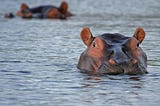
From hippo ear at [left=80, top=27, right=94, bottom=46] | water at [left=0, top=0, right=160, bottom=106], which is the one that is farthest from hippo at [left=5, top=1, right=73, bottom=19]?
hippo ear at [left=80, top=27, right=94, bottom=46]

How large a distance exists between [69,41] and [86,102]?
351 inches

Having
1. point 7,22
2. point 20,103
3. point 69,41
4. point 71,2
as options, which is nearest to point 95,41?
point 20,103

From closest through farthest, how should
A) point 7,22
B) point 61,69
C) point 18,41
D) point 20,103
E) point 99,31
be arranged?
point 20,103 → point 61,69 → point 18,41 → point 99,31 → point 7,22

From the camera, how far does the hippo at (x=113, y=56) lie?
470 inches

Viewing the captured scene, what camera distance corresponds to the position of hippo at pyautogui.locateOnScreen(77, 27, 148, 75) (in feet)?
39.2

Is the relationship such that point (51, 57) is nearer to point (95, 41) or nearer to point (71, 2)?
point (95, 41)

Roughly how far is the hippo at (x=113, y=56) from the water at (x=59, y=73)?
17 centimetres

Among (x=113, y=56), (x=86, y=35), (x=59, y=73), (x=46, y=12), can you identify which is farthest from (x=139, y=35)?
(x=46, y=12)

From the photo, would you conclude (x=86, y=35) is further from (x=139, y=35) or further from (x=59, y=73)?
(x=59, y=73)

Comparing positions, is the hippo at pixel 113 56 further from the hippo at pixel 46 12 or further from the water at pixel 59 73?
the hippo at pixel 46 12

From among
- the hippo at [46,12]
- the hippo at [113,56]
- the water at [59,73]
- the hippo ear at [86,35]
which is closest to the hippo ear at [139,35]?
the hippo at [113,56]

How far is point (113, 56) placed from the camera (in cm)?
1205

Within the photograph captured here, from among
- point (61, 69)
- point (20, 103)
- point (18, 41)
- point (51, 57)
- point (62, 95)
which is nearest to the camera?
point (20, 103)

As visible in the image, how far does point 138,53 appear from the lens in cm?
1276
